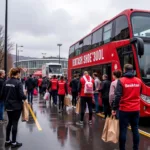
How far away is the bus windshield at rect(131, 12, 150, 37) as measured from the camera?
396 inches

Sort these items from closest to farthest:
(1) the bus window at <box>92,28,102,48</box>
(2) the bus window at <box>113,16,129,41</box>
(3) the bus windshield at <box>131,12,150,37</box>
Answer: (3) the bus windshield at <box>131,12,150,37</box>
(2) the bus window at <box>113,16,129,41</box>
(1) the bus window at <box>92,28,102,48</box>

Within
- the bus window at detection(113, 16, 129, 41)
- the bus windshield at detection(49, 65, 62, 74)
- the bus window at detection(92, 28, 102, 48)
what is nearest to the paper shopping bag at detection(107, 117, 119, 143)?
the bus window at detection(113, 16, 129, 41)

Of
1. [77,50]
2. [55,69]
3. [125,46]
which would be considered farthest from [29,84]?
[55,69]

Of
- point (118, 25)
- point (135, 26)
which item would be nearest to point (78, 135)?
point (135, 26)

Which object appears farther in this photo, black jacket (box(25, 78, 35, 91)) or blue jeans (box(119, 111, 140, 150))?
black jacket (box(25, 78, 35, 91))

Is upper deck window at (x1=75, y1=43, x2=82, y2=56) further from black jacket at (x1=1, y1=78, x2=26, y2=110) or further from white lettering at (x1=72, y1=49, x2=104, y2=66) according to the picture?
black jacket at (x1=1, y1=78, x2=26, y2=110)

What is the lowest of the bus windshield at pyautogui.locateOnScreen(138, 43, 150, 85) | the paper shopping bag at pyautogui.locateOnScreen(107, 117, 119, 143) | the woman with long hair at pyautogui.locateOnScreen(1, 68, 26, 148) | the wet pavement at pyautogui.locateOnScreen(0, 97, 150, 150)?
the wet pavement at pyautogui.locateOnScreen(0, 97, 150, 150)

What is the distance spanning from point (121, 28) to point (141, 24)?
975 millimetres

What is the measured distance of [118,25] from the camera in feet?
37.8

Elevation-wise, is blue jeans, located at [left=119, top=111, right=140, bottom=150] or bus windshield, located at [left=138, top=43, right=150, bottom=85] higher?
bus windshield, located at [left=138, top=43, right=150, bottom=85]

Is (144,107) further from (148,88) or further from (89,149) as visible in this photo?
(89,149)

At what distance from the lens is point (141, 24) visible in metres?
10.3

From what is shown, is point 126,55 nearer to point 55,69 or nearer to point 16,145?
point 16,145

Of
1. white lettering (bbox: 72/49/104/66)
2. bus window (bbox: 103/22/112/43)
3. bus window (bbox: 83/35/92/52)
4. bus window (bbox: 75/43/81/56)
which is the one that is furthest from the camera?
bus window (bbox: 75/43/81/56)
